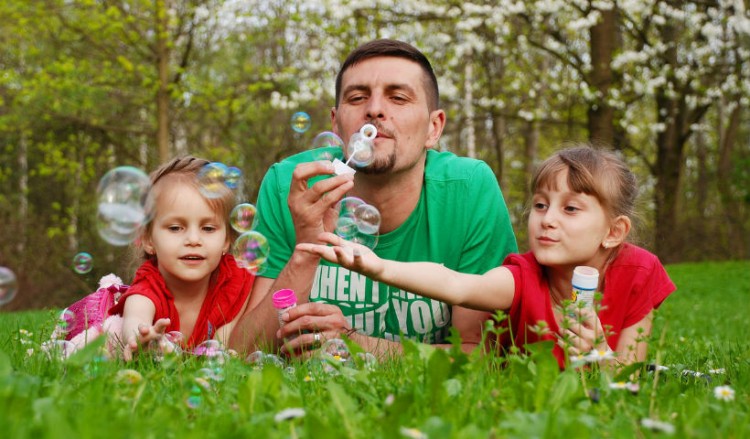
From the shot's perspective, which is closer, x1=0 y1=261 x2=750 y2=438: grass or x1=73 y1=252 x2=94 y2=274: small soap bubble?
x1=0 y1=261 x2=750 y2=438: grass

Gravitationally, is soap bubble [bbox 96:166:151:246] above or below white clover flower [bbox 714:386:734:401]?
above

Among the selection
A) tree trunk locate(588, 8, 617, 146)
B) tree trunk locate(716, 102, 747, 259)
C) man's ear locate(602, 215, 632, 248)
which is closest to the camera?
man's ear locate(602, 215, 632, 248)

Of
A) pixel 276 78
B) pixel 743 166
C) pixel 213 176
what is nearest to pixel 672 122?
pixel 743 166

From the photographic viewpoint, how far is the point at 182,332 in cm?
311

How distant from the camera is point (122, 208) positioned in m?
2.98

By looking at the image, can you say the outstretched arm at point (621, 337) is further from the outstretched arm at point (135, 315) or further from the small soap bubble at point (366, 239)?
Result: the outstretched arm at point (135, 315)

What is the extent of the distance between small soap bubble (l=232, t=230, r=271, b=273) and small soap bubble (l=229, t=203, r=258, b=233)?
6cm

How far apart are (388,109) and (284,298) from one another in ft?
3.01

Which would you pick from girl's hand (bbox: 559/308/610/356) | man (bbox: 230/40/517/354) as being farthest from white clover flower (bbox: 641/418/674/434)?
man (bbox: 230/40/517/354)

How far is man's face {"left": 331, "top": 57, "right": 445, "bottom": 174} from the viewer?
316 cm

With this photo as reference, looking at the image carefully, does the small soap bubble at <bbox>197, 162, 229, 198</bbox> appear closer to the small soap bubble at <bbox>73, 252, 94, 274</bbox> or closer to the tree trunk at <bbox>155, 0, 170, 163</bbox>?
the small soap bubble at <bbox>73, 252, 94, 274</bbox>

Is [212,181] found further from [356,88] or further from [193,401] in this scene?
[193,401]

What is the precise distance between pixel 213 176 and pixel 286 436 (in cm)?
185

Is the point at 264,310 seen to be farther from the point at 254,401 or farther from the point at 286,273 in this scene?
the point at 254,401
